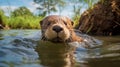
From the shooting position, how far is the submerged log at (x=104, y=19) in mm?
10031

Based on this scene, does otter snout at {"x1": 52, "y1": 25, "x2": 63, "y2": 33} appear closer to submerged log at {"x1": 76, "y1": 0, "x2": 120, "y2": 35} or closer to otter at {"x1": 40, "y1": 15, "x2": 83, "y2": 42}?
otter at {"x1": 40, "y1": 15, "x2": 83, "y2": 42}

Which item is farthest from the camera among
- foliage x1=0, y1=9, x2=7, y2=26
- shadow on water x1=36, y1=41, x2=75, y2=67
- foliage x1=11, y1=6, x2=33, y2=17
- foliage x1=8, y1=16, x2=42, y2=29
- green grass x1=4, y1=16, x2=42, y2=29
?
foliage x1=11, y1=6, x2=33, y2=17

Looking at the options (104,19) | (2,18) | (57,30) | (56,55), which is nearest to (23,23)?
(2,18)

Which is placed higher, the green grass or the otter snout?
the otter snout

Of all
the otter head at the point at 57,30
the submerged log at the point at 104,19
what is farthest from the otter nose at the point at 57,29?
the submerged log at the point at 104,19

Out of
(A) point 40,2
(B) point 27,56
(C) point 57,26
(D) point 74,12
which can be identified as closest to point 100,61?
(B) point 27,56

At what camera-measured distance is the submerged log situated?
10.0 meters

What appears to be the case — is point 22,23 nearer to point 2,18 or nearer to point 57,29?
point 2,18

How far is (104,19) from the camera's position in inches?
402

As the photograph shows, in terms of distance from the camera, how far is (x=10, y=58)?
13.7ft

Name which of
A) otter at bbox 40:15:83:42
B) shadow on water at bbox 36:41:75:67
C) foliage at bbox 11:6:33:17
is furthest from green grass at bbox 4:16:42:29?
shadow on water at bbox 36:41:75:67

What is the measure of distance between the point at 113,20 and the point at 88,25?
104 centimetres

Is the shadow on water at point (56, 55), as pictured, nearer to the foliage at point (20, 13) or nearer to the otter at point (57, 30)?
the otter at point (57, 30)

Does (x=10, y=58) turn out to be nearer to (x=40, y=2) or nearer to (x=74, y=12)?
(x=74, y=12)
